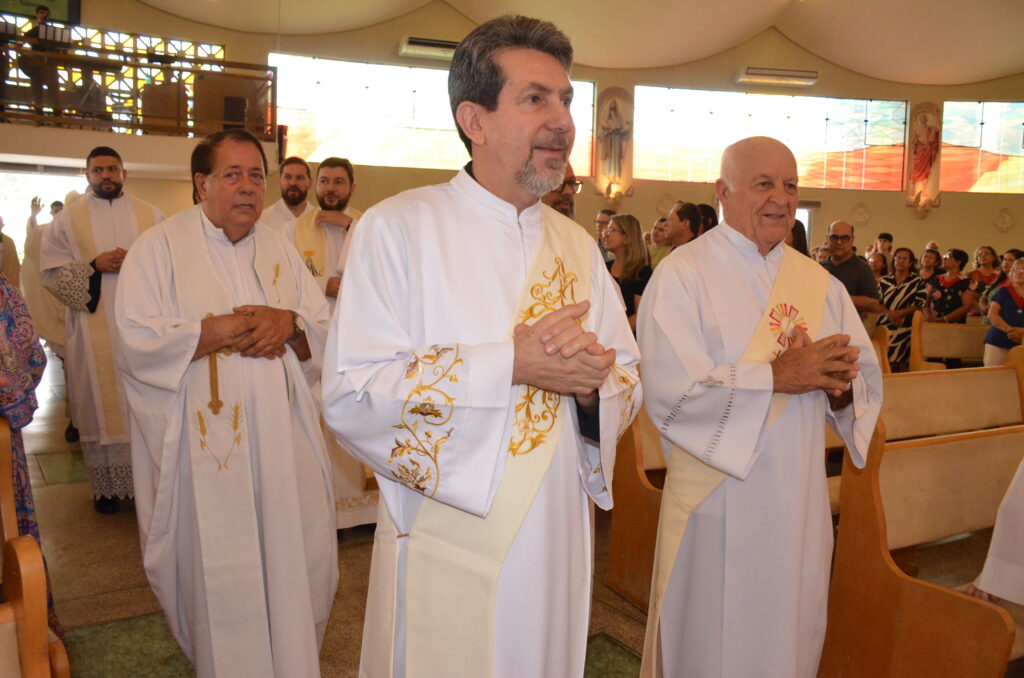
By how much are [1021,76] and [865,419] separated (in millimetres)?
18603

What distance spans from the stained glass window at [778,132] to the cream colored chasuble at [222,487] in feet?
47.6

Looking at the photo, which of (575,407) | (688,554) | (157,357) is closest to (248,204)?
(157,357)

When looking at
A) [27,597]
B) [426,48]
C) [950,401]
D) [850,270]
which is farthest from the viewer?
[426,48]

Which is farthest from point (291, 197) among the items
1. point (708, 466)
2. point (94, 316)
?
point (708, 466)

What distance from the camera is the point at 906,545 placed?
9.74 feet

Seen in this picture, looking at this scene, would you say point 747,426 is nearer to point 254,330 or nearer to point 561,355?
point 561,355

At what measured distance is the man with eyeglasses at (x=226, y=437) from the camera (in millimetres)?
2684

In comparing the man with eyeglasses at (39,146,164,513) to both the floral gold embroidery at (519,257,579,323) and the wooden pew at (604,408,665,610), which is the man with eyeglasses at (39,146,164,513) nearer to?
the wooden pew at (604,408,665,610)

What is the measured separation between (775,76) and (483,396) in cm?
1624

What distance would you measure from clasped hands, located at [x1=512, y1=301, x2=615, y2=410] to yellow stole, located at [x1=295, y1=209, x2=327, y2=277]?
3.59 meters

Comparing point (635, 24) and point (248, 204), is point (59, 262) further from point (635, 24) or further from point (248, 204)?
point (635, 24)

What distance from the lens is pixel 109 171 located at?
5406 mm

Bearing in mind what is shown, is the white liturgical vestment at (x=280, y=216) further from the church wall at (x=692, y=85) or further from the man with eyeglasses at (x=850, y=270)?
the church wall at (x=692, y=85)

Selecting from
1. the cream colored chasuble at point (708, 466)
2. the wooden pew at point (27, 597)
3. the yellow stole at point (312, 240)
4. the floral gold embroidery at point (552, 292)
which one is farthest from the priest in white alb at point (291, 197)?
the wooden pew at point (27, 597)
